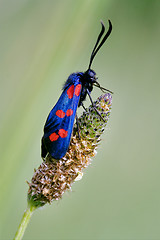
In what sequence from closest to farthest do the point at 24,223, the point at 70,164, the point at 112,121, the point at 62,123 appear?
the point at 24,223 < the point at 70,164 < the point at 62,123 < the point at 112,121

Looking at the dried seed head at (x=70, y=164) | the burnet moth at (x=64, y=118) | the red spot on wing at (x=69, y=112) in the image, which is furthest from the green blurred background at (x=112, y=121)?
the dried seed head at (x=70, y=164)

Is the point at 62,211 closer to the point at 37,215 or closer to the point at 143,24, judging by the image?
the point at 37,215

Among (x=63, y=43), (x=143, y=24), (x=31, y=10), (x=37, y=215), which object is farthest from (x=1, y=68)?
(x=143, y=24)

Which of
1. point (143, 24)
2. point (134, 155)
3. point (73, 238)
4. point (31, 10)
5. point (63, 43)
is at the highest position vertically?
point (143, 24)

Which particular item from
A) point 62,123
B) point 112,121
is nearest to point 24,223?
point 62,123

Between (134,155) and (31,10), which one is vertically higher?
(31,10)

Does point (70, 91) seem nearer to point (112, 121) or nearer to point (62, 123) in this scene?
point (62, 123)

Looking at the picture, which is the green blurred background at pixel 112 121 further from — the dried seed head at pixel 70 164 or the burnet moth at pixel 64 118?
the dried seed head at pixel 70 164
